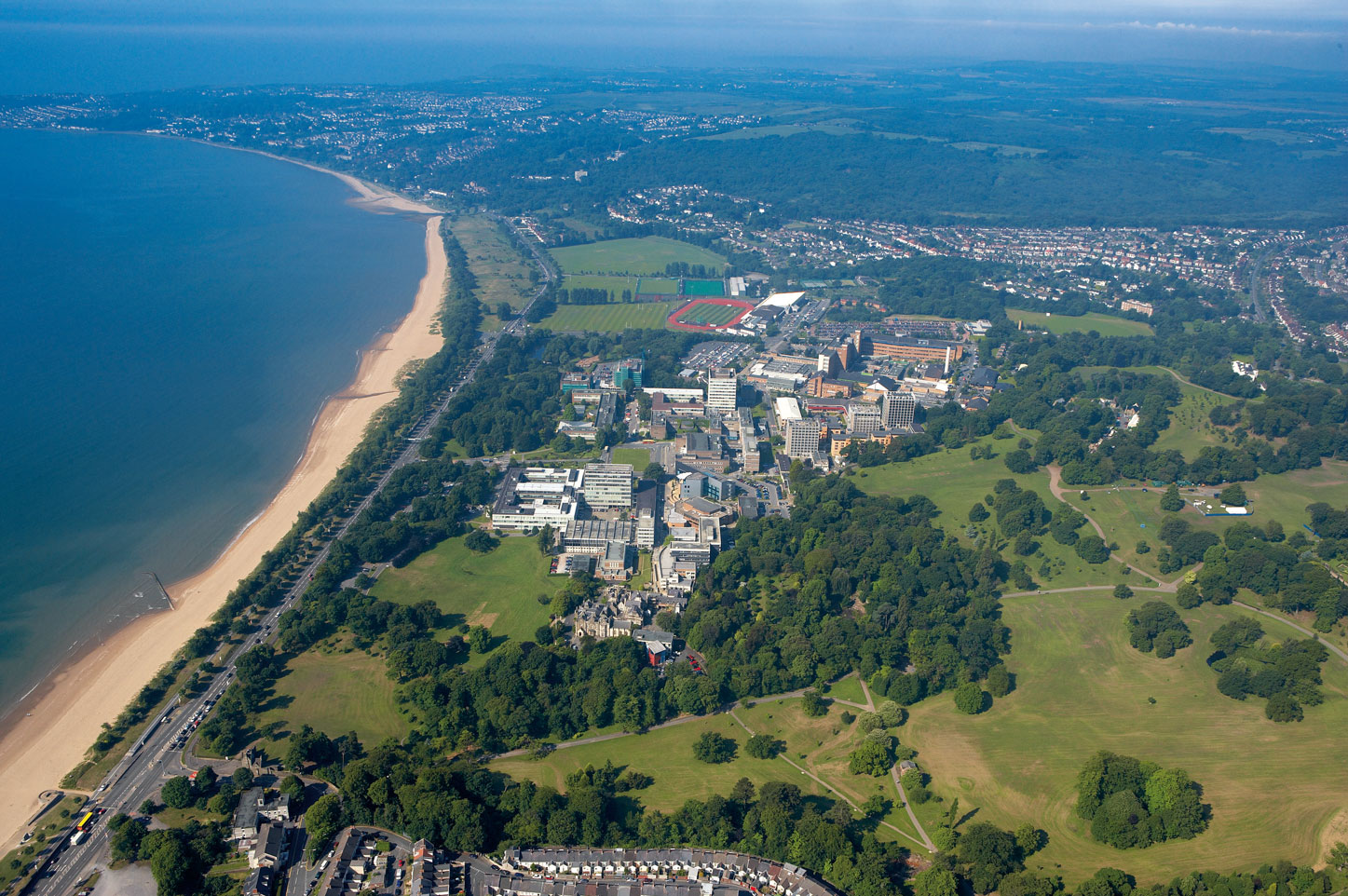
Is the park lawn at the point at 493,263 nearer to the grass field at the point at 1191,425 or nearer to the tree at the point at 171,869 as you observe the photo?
the grass field at the point at 1191,425

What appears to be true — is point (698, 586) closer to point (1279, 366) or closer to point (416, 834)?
point (416, 834)

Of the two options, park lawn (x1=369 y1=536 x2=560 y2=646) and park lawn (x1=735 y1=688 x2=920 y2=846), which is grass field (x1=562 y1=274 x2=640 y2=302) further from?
park lawn (x1=735 y1=688 x2=920 y2=846)

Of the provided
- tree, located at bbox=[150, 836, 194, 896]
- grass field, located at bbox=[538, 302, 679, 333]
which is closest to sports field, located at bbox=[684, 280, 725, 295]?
grass field, located at bbox=[538, 302, 679, 333]

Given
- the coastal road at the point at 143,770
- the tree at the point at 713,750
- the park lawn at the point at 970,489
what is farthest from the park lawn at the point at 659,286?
the tree at the point at 713,750

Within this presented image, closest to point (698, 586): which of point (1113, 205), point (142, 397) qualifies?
point (142, 397)

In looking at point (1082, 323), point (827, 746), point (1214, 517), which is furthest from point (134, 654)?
point (1082, 323)
